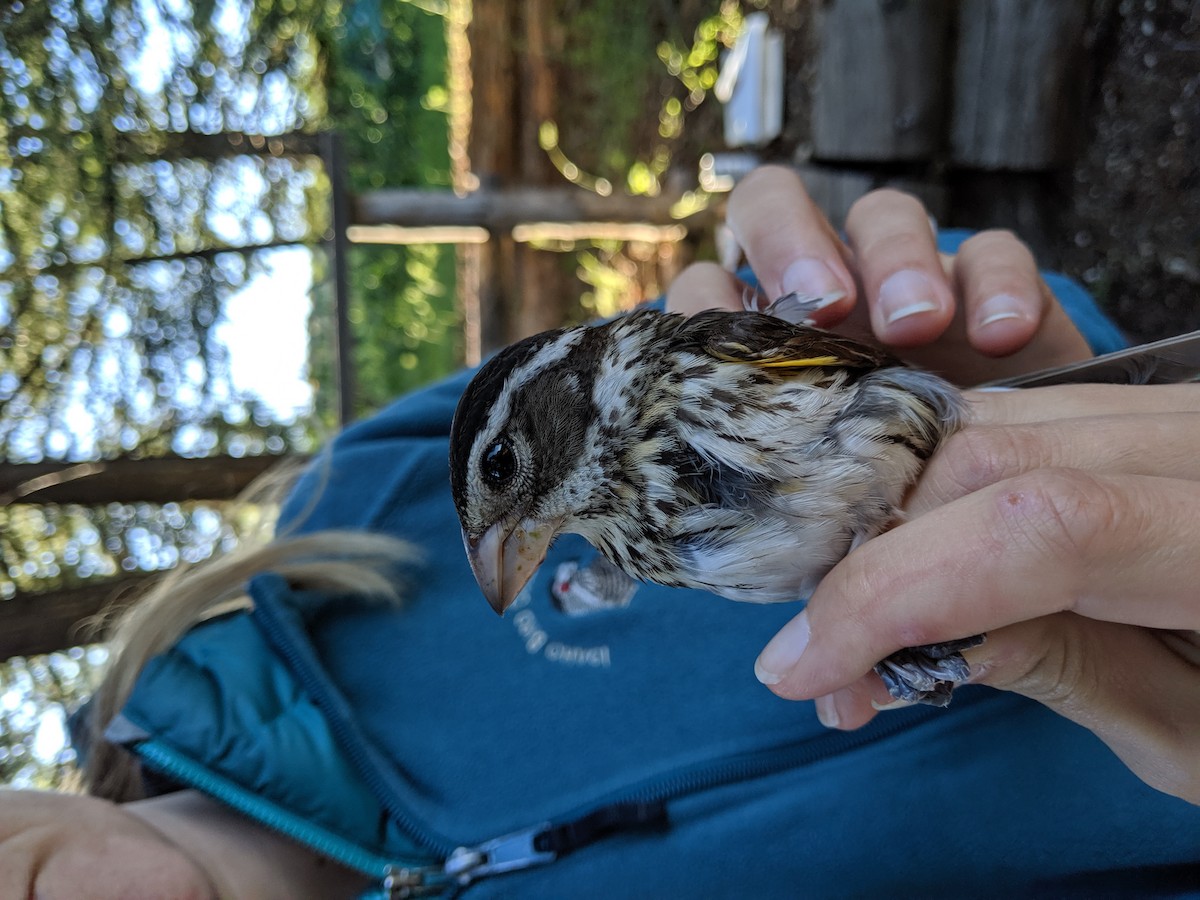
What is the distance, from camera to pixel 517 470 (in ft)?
3.26

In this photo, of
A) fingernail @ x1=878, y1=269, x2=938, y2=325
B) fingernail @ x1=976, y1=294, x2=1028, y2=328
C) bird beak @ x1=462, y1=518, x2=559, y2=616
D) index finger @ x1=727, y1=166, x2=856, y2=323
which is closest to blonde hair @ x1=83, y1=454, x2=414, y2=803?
bird beak @ x1=462, y1=518, x2=559, y2=616

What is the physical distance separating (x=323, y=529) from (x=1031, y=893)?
1.44 metres

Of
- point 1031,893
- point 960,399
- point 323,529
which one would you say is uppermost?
point 960,399

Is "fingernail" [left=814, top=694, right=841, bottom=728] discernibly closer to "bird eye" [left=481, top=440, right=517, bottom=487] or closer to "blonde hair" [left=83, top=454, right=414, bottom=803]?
"bird eye" [left=481, top=440, right=517, bottom=487]

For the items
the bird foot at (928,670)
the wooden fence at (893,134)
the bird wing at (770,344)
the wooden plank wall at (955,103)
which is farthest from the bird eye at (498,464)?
the wooden plank wall at (955,103)

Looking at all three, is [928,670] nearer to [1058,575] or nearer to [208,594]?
[1058,575]

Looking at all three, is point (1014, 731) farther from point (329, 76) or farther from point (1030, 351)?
point (329, 76)

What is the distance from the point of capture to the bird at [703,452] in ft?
2.84

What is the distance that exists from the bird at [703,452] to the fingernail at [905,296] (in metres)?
0.07

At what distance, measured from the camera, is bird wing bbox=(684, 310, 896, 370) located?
94cm

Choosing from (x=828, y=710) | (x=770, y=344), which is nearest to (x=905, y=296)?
(x=770, y=344)

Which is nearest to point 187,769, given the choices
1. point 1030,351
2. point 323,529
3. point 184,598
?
point 184,598

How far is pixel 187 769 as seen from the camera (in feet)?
4.14

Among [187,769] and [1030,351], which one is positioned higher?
[1030,351]
